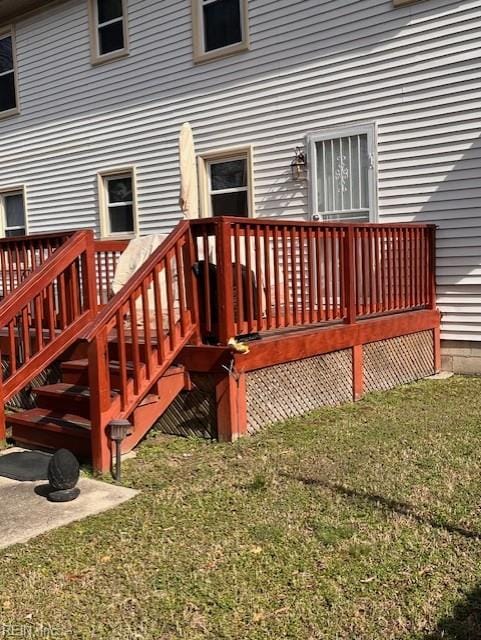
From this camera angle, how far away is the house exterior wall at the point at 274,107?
7574 mm

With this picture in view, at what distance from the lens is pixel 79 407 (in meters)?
5.29

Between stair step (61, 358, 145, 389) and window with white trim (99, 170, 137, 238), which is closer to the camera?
stair step (61, 358, 145, 389)

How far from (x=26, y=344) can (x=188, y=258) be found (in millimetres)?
1619

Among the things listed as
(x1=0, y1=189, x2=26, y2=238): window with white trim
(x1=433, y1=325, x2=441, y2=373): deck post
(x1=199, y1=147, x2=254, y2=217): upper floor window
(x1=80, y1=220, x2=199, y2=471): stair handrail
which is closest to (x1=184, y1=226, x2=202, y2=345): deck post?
(x1=80, y1=220, x2=199, y2=471): stair handrail

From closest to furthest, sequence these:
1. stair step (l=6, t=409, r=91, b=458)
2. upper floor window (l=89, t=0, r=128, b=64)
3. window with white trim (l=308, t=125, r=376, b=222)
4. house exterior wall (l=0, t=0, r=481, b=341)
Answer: stair step (l=6, t=409, r=91, b=458) → house exterior wall (l=0, t=0, r=481, b=341) → window with white trim (l=308, t=125, r=376, b=222) → upper floor window (l=89, t=0, r=128, b=64)

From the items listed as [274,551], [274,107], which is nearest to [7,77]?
[274,107]

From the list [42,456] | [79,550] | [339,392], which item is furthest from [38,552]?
[339,392]

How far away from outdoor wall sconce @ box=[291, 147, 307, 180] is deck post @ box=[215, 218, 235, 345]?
393cm

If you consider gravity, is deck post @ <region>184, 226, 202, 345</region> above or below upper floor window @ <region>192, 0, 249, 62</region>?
below

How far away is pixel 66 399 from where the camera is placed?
536cm

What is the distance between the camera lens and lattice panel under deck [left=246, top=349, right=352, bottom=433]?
549 centimetres

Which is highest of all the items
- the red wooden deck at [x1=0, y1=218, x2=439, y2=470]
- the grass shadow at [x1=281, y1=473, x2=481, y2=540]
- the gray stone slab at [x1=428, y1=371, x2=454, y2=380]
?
the red wooden deck at [x1=0, y1=218, x2=439, y2=470]

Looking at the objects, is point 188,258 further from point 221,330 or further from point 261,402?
point 261,402

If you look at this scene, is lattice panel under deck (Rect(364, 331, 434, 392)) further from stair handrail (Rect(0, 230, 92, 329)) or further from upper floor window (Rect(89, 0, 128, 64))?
upper floor window (Rect(89, 0, 128, 64))
